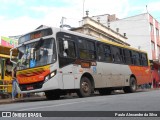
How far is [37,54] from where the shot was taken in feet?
47.6

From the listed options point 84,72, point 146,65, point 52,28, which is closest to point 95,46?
point 84,72

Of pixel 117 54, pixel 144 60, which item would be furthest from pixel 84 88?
pixel 144 60

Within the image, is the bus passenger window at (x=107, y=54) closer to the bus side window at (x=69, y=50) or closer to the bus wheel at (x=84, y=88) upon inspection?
the bus wheel at (x=84, y=88)

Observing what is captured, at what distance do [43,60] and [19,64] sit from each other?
178 cm

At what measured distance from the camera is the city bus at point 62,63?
14.2 meters

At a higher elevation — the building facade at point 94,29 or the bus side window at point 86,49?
the building facade at point 94,29

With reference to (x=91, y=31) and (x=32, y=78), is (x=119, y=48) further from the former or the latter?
(x=91, y=31)

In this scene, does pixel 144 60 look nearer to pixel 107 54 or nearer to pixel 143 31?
pixel 107 54

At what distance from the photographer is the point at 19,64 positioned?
1552 centimetres

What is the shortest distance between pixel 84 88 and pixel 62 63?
2.18 metres

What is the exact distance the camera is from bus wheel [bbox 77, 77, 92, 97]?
15.6 m

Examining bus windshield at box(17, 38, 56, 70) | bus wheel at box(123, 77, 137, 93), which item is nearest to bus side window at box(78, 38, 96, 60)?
bus windshield at box(17, 38, 56, 70)

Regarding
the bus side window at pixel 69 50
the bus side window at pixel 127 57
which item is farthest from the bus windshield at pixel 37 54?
the bus side window at pixel 127 57

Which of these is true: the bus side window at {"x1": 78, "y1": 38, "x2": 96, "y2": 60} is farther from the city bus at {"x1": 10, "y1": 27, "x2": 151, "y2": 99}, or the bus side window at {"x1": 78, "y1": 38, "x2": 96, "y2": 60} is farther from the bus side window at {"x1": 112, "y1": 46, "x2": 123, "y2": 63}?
the bus side window at {"x1": 112, "y1": 46, "x2": 123, "y2": 63}
